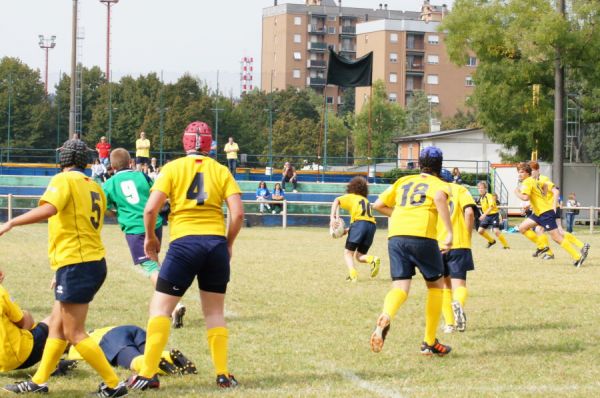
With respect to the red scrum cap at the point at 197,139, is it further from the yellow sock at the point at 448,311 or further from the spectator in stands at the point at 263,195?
the spectator in stands at the point at 263,195

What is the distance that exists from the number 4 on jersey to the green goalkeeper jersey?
343 centimetres

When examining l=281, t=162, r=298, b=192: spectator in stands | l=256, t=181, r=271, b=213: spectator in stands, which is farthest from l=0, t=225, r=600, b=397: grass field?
l=281, t=162, r=298, b=192: spectator in stands

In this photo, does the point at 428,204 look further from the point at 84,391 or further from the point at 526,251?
the point at 526,251

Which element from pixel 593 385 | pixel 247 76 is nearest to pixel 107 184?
pixel 593 385

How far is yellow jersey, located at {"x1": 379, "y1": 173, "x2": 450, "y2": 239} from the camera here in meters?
8.69

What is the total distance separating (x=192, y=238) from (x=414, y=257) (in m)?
2.41

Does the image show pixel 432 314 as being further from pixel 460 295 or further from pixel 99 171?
pixel 99 171

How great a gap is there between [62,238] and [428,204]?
3.32 meters

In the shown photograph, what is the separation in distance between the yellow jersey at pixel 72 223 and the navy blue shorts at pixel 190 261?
0.48 m

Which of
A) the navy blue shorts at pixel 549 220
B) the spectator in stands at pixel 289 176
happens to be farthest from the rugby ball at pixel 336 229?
the spectator in stands at pixel 289 176

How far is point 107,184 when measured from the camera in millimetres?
10445

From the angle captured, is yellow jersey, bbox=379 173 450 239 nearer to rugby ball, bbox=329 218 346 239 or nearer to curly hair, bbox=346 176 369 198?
curly hair, bbox=346 176 369 198

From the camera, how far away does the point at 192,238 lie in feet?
22.9

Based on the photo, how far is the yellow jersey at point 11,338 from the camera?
7418 millimetres
